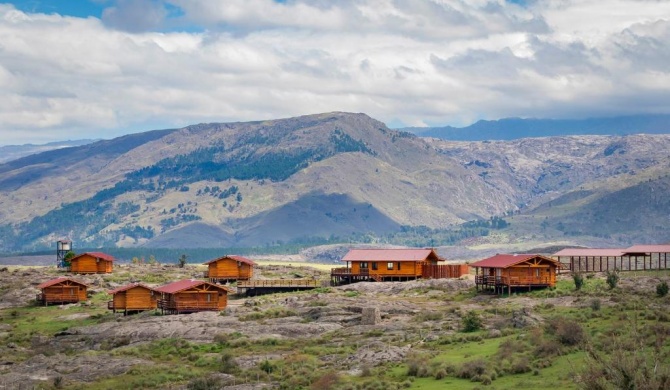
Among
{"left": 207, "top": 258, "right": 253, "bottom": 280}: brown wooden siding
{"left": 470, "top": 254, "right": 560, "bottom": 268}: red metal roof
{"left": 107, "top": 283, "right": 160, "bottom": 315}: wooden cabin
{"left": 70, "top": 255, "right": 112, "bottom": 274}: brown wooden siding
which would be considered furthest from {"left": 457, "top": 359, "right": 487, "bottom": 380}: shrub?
{"left": 70, "top": 255, "right": 112, "bottom": 274}: brown wooden siding

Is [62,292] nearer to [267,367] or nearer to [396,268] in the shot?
[396,268]

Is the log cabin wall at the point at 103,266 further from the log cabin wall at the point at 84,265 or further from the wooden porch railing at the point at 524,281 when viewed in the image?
the wooden porch railing at the point at 524,281

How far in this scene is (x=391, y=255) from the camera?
14162cm

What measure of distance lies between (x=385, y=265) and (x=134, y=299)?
33.7 meters

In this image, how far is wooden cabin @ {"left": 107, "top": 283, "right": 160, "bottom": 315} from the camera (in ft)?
406

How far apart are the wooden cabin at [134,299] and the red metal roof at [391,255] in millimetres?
28495

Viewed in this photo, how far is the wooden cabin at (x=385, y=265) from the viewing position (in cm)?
13875

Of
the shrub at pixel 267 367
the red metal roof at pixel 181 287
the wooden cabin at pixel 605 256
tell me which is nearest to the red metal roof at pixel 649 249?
the wooden cabin at pixel 605 256

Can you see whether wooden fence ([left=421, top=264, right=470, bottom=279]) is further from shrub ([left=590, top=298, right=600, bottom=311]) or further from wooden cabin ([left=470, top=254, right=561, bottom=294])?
shrub ([left=590, top=298, right=600, bottom=311])

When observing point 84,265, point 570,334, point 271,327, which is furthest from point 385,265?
point 570,334

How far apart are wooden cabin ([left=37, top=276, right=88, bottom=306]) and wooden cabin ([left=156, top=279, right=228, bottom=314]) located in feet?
67.1

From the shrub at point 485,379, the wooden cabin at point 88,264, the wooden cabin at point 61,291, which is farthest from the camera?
the wooden cabin at point 88,264

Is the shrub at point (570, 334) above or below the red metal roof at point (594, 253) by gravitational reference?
below

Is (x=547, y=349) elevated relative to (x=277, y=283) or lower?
lower
